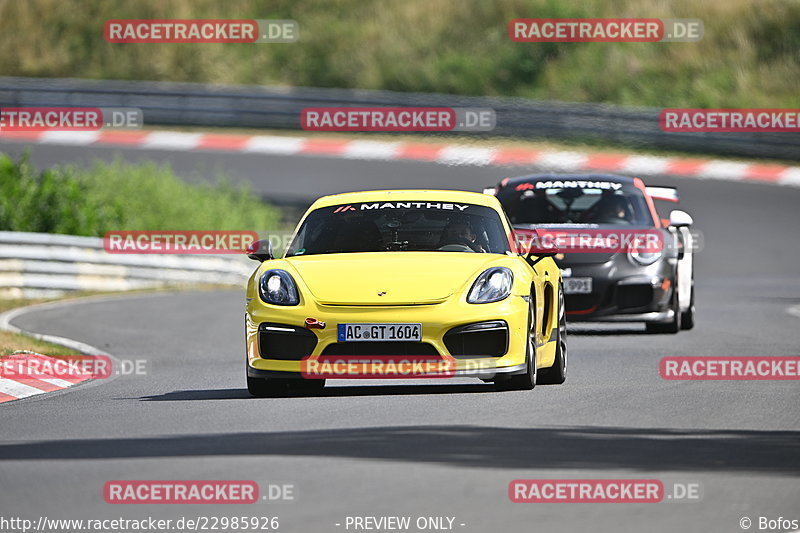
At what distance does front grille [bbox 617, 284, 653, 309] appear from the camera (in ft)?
50.2

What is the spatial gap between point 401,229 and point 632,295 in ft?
14.5

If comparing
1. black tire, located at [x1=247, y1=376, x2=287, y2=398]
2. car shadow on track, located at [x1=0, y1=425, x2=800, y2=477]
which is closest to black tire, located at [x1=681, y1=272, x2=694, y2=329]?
black tire, located at [x1=247, y1=376, x2=287, y2=398]

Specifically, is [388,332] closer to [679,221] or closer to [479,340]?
[479,340]

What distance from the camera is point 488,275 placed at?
10.6 meters

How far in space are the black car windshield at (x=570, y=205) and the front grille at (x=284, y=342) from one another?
5.77 metres

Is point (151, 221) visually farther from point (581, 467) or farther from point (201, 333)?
point (581, 467)

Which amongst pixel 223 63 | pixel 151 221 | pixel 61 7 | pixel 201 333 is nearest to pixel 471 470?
pixel 201 333

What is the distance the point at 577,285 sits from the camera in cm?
1527

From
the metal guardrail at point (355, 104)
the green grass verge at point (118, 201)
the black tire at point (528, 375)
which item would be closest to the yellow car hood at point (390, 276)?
the black tire at point (528, 375)

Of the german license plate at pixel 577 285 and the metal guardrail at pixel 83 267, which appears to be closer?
the german license plate at pixel 577 285

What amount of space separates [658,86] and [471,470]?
29595 mm

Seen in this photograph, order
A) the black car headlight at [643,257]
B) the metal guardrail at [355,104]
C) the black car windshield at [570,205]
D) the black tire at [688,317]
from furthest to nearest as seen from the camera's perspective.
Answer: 1. the metal guardrail at [355,104]
2. the black tire at [688,317]
3. the black car windshield at [570,205]
4. the black car headlight at [643,257]

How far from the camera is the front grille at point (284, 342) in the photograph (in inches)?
407

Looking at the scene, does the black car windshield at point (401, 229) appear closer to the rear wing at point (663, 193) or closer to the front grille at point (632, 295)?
the front grille at point (632, 295)
